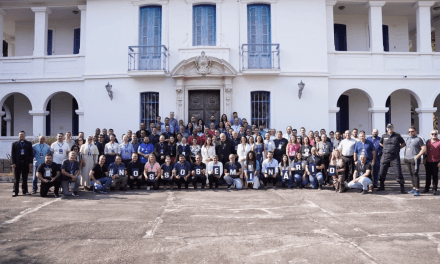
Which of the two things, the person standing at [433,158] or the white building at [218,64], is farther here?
the white building at [218,64]

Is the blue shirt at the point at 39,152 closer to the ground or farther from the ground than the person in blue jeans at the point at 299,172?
farther from the ground

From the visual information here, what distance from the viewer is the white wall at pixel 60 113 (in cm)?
1875

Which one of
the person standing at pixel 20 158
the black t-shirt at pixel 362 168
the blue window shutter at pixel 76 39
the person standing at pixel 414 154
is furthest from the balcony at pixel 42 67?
the person standing at pixel 414 154

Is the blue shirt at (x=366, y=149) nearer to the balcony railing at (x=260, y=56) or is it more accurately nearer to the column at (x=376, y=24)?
the balcony railing at (x=260, y=56)

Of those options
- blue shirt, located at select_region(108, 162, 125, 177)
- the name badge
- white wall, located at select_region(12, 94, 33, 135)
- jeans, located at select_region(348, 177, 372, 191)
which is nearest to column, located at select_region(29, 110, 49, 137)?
white wall, located at select_region(12, 94, 33, 135)

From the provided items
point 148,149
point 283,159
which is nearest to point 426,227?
point 283,159

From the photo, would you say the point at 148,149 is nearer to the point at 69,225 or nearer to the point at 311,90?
the point at 69,225

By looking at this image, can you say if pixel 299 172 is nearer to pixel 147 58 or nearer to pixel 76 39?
pixel 147 58

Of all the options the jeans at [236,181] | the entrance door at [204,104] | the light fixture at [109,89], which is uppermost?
the light fixture at [109,89]

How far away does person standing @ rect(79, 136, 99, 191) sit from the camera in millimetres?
11445

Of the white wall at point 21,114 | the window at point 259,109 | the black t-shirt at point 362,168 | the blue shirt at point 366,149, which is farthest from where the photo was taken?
the white wall at point 21,114

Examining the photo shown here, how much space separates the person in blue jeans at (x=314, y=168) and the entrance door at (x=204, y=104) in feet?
19.0

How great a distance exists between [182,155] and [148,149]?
4.47ft

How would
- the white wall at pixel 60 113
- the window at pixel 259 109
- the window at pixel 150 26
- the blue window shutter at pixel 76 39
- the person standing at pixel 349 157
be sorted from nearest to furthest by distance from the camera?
1. the person standing at pixel 349 157
2. the window at pixel 259 109
3. the window at pixel 150 26
4. the blue window shutter at pixel 76 39
5. the white wall at pixel 60 113
